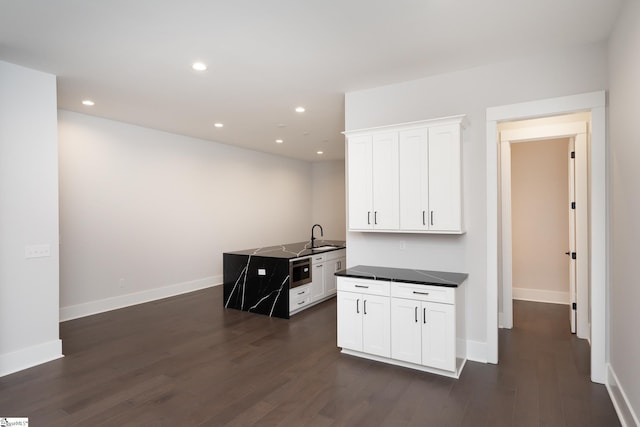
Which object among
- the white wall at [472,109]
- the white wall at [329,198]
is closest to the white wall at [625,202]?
the white wall at [472,109]

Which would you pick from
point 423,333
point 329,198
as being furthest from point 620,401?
point 329,198

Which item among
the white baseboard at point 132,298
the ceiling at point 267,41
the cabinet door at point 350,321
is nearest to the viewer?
the ceiling at point 267,41

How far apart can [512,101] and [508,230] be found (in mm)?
1984

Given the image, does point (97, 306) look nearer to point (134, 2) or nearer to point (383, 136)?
point (134, 2)

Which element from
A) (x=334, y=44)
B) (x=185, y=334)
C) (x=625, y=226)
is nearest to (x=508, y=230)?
(x=625, y=226)

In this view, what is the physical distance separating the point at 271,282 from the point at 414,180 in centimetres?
270

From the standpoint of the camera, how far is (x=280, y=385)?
3018 millimetres

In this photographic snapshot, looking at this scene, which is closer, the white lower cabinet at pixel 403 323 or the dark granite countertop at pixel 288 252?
the white lower cabinet at pixel 403 323

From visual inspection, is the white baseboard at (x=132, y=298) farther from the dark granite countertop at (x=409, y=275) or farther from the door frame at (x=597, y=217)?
the door frame at (x=597, y=217)

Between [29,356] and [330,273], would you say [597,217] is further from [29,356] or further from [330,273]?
[29,356]

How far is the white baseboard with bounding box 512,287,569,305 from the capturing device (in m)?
5.61

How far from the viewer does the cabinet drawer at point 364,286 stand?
11.2ft

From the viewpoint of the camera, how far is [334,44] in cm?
304

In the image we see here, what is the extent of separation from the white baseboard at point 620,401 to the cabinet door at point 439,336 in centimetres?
114
